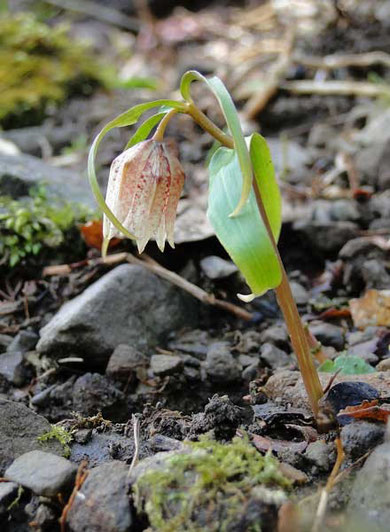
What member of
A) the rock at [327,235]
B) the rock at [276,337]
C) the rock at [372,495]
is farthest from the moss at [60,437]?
the rock at [327,235]

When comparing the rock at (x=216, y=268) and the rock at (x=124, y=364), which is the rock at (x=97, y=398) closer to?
the rock at (x=124, y=364)

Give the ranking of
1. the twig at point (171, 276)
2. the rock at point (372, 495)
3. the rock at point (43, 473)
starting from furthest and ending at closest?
1. the twig at point (171, 276)
2. the rock at point (43, 473)
3. the rock at point (372, 495)

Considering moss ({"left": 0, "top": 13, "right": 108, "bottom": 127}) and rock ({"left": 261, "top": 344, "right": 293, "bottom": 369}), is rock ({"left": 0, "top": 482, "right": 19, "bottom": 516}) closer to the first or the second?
rock ({"left": 261, "top": 344, "right": 293, "bottom": 369})

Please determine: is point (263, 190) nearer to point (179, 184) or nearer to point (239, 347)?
point (179, 184)

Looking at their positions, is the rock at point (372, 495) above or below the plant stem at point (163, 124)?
below

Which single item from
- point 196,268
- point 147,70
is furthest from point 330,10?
point 196,268

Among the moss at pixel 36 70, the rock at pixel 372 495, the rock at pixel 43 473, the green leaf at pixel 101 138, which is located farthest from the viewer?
the moss at pixel 36 70

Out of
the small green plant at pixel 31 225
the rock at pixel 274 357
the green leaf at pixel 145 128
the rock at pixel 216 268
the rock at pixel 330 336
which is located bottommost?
the rock at pixel 330 336

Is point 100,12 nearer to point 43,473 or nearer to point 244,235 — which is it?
point 244,235

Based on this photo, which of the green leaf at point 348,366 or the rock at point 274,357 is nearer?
the green leaf at point 348,366
